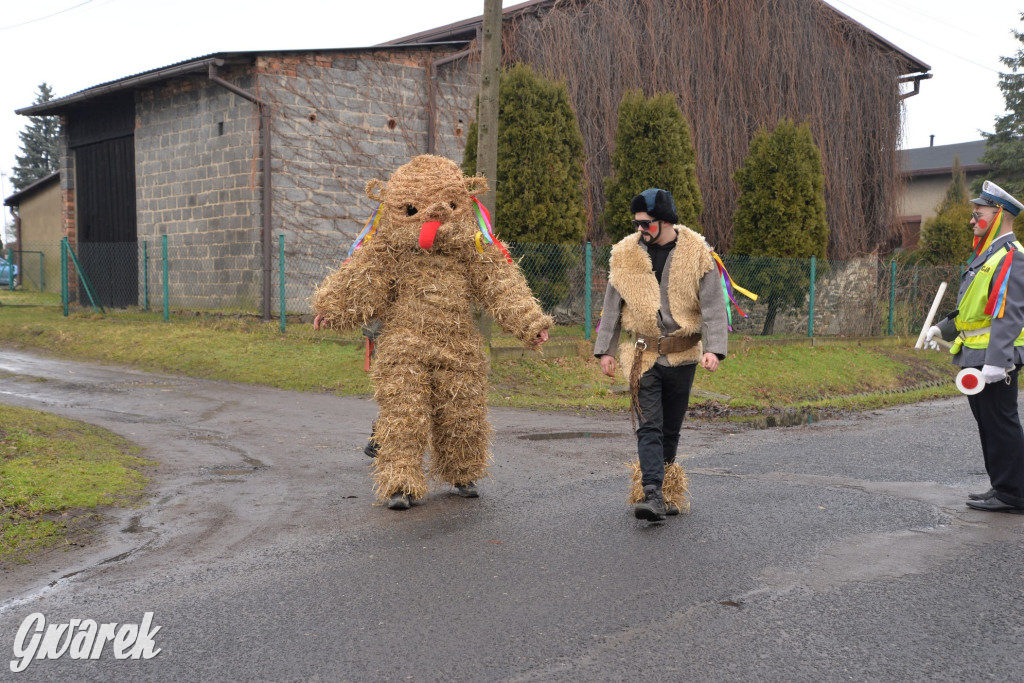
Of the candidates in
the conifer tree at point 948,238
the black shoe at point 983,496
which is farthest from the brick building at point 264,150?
the black shoe at point 983,496

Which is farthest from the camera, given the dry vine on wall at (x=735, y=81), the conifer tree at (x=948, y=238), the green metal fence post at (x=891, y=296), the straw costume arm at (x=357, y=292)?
the conifer tree at (x=948, y=238)

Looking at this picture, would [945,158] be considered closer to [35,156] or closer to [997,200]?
[997,200]

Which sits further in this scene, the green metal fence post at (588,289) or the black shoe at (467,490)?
the green metal fence post at (588,289)

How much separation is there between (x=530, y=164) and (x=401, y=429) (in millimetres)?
9074

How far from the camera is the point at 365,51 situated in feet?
55.3

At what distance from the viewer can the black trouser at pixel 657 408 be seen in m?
5.33

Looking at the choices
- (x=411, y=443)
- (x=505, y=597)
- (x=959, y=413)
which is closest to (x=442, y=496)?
(x=411, y=443)

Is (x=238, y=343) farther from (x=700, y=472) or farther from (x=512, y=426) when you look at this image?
(x=700, y=472)

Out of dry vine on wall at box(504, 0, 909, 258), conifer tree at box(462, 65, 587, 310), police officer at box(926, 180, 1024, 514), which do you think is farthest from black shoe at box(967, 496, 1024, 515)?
dry vine on wall at box(504, 0, 909, 258)

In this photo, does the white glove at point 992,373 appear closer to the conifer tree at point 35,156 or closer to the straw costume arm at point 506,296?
the straw costume arm at point 506,296

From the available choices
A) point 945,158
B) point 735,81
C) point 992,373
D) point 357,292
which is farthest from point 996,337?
point 945,158

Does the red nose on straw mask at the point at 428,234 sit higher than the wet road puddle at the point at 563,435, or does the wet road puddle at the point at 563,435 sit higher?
the red nose on straw mask at the point at 428,234

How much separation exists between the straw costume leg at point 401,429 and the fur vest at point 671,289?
4.39 ft

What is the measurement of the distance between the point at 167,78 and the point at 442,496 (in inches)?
567
